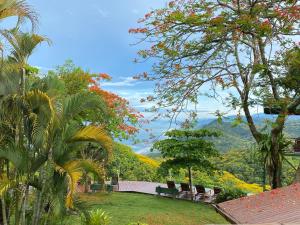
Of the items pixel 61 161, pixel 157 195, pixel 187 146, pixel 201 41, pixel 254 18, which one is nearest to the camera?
pixel 61 161

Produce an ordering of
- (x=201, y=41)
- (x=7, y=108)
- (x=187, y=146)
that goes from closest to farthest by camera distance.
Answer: (x=7, y=108)
(x=201, y=41)
(x=187, y=146)

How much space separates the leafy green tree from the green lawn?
6.30ft

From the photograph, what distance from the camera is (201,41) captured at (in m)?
16.7

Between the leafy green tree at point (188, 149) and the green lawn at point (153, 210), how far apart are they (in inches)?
75.6

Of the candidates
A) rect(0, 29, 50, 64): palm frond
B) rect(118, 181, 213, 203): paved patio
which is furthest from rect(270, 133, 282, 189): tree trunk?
rect(0, 29, 50, 64): palm frond

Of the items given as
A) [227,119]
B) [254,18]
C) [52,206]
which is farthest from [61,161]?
[254,18]

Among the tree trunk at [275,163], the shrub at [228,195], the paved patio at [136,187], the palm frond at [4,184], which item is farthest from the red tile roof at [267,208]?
the paved patio at [136,187]

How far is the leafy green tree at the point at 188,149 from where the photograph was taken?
2111 cm

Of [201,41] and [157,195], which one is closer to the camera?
[201,41]

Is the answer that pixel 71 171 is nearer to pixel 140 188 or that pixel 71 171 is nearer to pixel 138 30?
pixel 138 30

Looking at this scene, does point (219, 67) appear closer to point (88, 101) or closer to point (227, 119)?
point (227, 119)

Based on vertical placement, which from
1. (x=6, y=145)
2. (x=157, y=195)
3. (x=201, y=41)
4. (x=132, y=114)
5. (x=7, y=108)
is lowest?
(x=157, y=195)

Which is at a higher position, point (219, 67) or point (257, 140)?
point (219, 67)

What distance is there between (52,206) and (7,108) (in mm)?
2407
